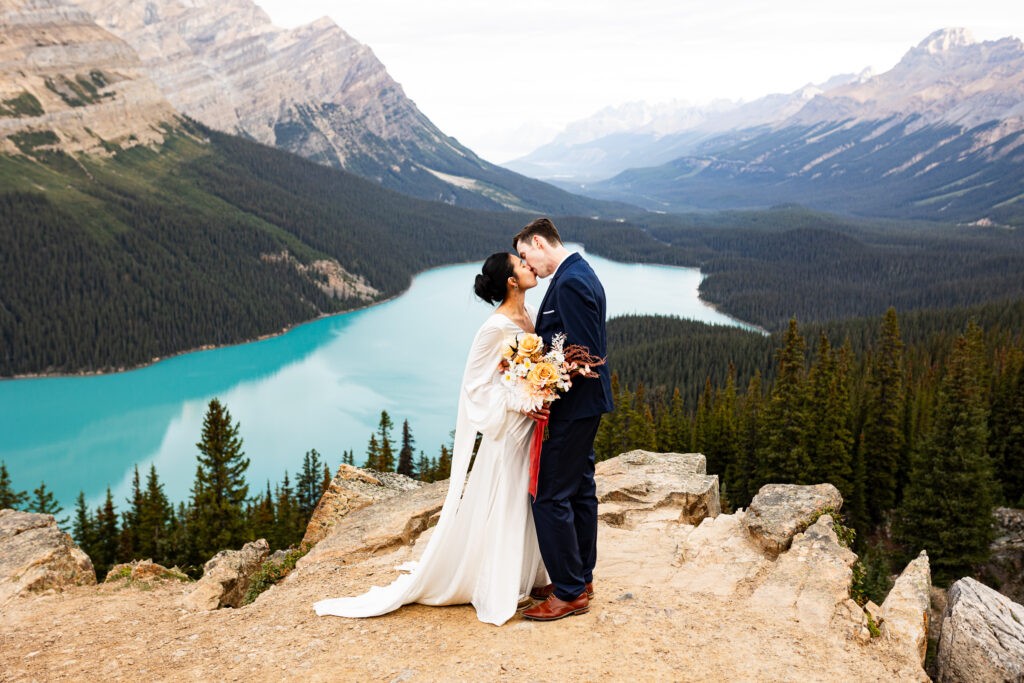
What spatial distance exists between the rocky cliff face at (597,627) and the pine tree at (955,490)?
71.3 ft

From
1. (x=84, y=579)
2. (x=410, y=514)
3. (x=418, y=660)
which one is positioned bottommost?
(x=84, y=579)

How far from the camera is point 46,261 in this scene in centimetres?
10556

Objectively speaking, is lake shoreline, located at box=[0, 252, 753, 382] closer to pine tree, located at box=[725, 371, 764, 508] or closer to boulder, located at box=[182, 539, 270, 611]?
pine tree, located at box=[725, 371, 764, 508]

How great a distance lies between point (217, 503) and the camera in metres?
33.7

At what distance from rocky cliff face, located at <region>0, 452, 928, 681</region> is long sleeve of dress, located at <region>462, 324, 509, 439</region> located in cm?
218

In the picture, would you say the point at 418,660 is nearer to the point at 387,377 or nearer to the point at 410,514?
the point at 410,514

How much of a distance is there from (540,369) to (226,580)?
27.3 feet

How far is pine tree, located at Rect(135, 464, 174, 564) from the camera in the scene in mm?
32062

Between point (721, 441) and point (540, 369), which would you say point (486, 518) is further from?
point (721, 441)

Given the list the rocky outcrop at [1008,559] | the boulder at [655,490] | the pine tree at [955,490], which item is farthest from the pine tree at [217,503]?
the rocky outcrop at [1008,559]

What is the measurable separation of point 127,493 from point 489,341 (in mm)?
54788

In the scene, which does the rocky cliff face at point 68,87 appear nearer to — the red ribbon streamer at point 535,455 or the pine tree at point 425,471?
the pine tree at point 425,471

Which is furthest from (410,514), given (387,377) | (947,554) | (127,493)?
(387,377)

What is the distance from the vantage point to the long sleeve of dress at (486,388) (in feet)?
23.7
